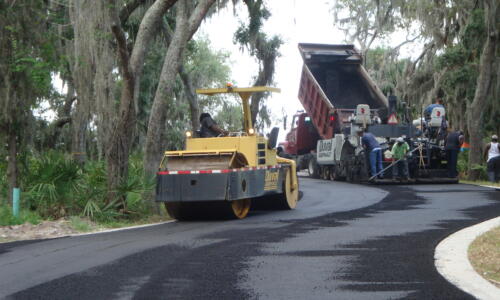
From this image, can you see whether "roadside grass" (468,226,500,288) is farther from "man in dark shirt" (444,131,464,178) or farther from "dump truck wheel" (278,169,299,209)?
"man in dark shirt" (444,131,464,178)

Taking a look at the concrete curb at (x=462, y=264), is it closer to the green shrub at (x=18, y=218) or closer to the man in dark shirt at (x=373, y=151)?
the green shrub at (x=18, y=218)

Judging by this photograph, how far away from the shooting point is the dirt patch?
11.9 meters

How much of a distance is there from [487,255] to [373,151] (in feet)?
45.4

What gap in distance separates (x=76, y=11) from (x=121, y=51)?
3.54 ft

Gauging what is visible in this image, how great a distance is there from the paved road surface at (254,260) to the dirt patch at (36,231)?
0.82 m

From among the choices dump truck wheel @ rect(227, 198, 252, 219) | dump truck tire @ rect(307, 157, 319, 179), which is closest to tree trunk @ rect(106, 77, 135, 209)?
dump truck wheel @ rect(227, 198, 252, 219)

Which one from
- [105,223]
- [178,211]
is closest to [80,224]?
[105,223]

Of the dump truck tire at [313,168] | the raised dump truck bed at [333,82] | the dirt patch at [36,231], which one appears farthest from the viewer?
the dump truck tire at [313,168]

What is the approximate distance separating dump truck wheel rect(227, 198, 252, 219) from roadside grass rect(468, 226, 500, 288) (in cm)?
491

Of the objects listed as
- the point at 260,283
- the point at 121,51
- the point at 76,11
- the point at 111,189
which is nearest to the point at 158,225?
the point at 111,189

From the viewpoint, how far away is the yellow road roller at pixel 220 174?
43.3ft

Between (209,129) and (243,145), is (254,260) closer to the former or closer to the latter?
(243,145)

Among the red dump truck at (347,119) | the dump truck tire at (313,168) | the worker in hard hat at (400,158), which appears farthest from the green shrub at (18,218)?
the dump truck tire at (313,168)

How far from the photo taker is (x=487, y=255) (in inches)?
338
